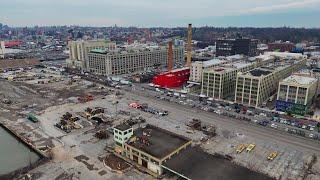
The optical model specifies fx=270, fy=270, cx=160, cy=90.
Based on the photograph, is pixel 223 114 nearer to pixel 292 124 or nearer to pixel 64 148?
pixel 292 124

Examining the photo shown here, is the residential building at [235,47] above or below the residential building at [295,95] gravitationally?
above

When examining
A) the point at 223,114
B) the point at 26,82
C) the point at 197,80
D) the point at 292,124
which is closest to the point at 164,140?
the point at 223,114

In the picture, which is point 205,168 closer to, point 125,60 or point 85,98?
point 85,98

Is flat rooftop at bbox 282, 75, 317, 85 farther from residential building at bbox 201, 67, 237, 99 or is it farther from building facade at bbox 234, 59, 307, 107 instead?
Result: residential building at bbox 201, 67, 237, 99

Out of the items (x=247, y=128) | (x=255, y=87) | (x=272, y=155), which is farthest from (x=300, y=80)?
(x=272, y=155)

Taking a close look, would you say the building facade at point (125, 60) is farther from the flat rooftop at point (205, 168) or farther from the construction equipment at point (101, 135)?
the flat rooftop at point (205, 168)

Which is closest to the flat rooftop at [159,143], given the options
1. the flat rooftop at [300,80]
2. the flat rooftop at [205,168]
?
the flat rooftop at [205,168]

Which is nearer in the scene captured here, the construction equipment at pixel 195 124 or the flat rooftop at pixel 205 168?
the flat rooftop at pixel 205 168
